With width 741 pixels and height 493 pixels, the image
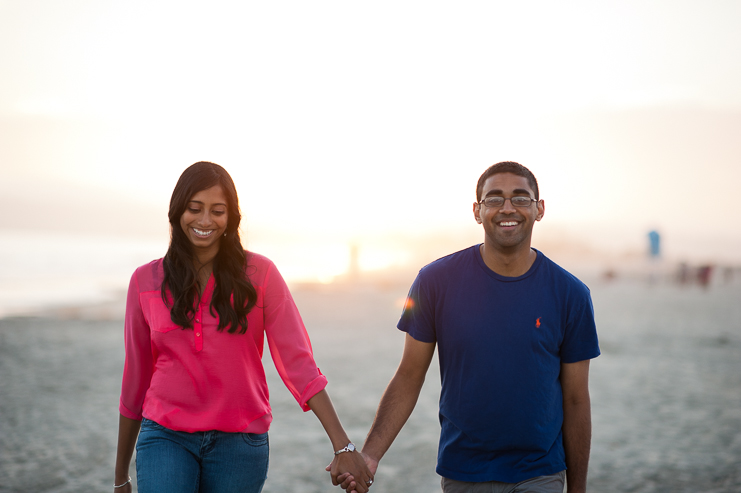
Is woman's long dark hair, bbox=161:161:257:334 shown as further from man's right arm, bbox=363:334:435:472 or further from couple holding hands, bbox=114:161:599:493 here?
man's right arm, bbox=363:334:435:472

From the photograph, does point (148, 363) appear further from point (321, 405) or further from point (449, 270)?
point (449, 270)

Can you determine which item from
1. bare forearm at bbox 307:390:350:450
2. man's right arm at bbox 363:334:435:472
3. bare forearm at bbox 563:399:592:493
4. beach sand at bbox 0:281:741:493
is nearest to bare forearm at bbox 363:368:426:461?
man's right arm at bbox 363:334:435:472

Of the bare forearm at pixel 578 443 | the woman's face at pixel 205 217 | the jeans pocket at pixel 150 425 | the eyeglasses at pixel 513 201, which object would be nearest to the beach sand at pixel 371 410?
the bare forearm at pixel 578 443

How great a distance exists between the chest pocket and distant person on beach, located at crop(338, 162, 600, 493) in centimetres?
118

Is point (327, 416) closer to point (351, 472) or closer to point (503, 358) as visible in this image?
point (351, 472)

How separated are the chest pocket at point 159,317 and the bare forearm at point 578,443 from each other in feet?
6.71

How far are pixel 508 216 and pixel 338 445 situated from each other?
1479 millimetres

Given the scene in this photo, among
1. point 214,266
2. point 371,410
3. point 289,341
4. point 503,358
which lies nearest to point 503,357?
point 503,358

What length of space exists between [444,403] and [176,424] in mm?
1324

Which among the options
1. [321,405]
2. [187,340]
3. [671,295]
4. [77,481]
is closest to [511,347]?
[321,405]

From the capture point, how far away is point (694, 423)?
28.1 ft

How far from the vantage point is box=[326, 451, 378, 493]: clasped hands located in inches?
115

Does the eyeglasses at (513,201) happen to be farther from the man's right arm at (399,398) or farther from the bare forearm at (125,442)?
the bare forearm at (125,442)

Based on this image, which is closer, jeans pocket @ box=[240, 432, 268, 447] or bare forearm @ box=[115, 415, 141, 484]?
jeans pocket @ box=[240, 432, 268, 447]
